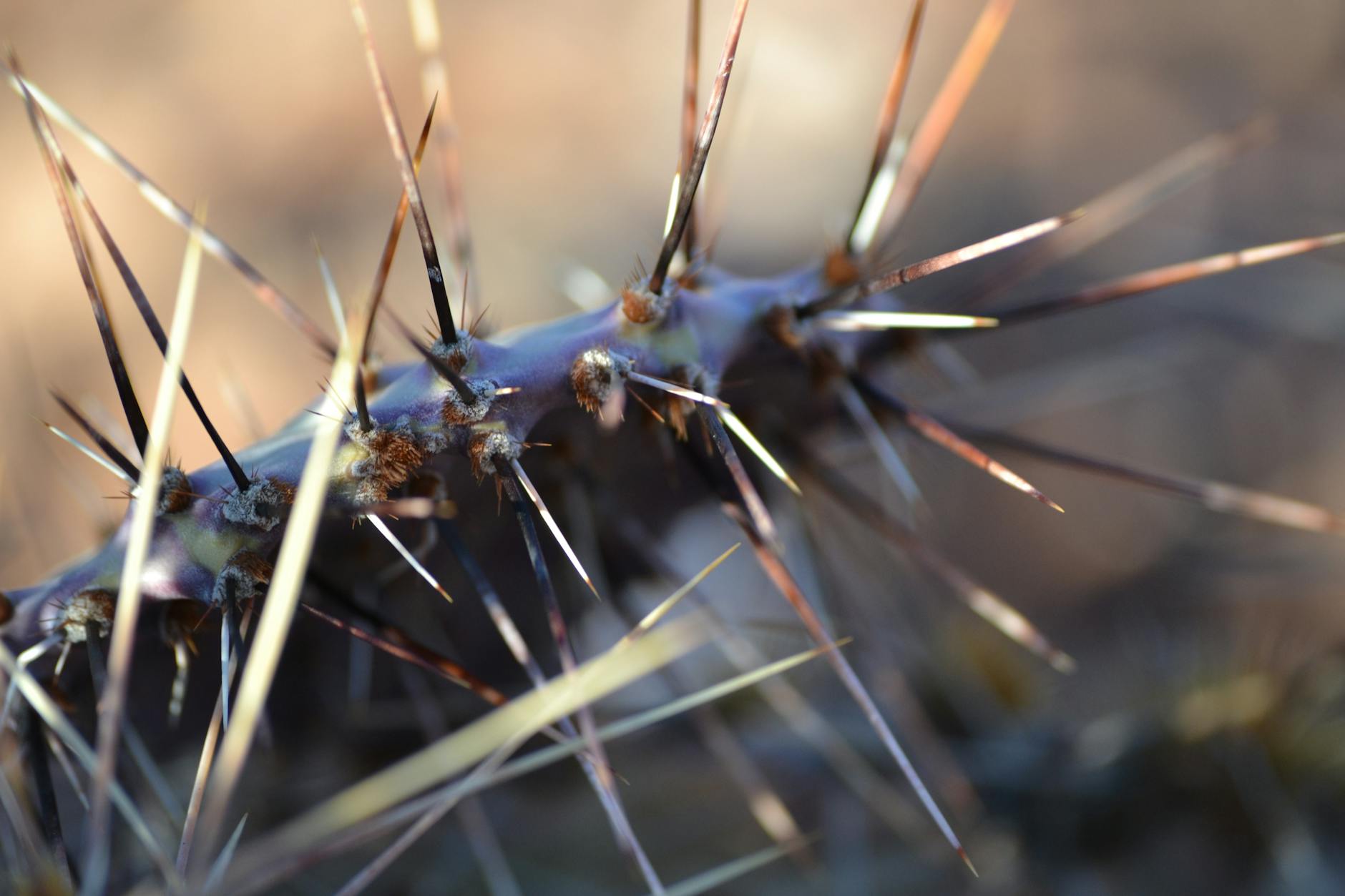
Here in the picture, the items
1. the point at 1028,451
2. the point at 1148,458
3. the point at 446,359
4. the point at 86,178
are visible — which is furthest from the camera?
the point at 86,178

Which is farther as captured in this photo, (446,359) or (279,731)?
(279,731)

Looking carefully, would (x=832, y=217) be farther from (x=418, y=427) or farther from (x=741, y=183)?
(x=418, y=427)


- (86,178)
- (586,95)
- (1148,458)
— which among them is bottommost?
(1148,458)

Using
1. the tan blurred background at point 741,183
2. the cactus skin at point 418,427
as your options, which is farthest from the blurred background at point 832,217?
the cactus skin at point 418,427

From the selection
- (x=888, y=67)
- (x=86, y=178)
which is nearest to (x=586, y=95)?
(x=888, y=67)

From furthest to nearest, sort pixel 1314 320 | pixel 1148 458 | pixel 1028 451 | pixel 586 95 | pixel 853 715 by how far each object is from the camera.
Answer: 1. pixel 586 95
2. pixel 1148 458
3. pixel 1314 320
4. pixel 853 715
5. pixel 1028 451

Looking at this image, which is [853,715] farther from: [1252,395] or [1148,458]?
[1252,395]

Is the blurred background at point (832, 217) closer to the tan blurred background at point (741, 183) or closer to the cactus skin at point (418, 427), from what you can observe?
the tan blurred background at point (741, 183)
